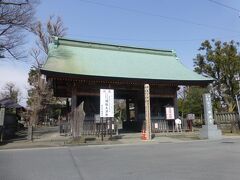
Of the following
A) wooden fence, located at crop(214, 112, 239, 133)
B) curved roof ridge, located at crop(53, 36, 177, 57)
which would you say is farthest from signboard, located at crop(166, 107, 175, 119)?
curved roof ridge, located at crop(53, 36, 177, 57)

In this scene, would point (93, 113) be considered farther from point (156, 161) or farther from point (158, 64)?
point (156, 161)

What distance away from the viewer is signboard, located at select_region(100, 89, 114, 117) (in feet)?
67.4

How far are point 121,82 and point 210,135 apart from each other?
783 cm

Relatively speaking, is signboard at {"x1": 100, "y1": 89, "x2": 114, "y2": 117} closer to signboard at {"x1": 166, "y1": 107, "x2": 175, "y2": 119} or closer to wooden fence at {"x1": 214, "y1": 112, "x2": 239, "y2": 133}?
signboard at {"x1": 166, "y1": 107, "x2": 175, "y2": 119}

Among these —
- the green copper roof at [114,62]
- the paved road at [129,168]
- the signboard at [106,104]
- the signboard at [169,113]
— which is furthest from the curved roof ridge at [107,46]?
the paved road at [129,168]

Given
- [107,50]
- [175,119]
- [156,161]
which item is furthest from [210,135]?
[107,50]

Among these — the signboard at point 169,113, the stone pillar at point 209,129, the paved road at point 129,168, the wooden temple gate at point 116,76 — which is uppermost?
the wooden temple gate at point 116,76

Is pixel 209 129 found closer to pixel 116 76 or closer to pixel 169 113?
pixel 169 113

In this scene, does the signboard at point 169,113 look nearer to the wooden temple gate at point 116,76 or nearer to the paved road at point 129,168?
the wooden temple gate at point 116,76

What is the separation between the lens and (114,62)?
2769 centimetres

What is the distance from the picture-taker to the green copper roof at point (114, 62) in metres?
24.4

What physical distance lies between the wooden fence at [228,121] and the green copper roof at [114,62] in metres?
5.26

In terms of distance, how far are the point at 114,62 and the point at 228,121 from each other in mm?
12787

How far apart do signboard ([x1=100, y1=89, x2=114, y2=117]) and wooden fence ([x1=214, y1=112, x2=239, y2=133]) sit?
1311 centimetres
